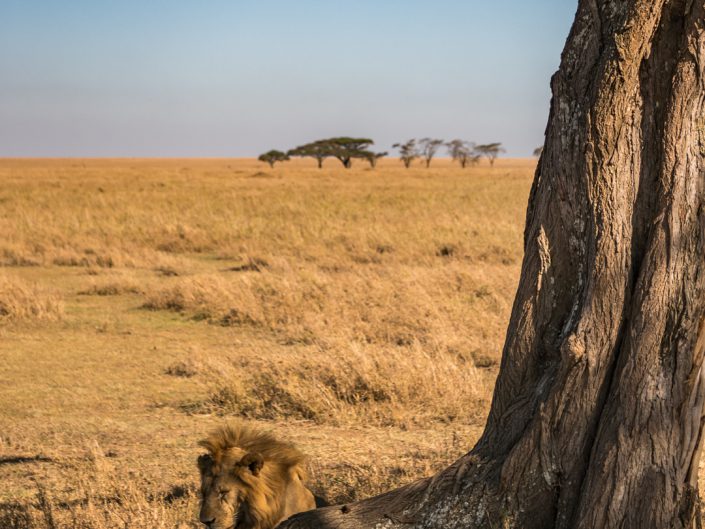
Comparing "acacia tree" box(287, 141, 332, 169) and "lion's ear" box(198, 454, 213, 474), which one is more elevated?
"acacia tree" box(287, 141, 332, 169)

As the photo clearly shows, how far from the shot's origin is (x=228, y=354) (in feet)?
29.0

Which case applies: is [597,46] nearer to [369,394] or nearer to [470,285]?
[369,394]

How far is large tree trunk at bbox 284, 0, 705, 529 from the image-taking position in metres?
3.54

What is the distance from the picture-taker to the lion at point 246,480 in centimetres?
381

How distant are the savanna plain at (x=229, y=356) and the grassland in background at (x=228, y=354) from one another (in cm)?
2

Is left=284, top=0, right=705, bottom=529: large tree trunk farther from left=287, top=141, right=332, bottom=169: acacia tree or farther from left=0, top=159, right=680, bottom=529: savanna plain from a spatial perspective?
left=287, top=141, right=332, bottom=169: acacia tree

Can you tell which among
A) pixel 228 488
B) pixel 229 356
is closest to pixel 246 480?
pixel 228 488

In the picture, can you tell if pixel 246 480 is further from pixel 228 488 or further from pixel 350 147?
pixel 350 147

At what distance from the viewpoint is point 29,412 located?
23.8 feet

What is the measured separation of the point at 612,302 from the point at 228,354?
5.69 m

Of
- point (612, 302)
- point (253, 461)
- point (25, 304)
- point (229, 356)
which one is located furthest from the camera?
point (25, 304)

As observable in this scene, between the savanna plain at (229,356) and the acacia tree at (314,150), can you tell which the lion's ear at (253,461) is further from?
the acacia tree at (314,150)

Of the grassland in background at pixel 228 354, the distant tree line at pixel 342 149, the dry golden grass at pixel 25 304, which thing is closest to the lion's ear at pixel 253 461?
the grassland in background at pixel 228 354

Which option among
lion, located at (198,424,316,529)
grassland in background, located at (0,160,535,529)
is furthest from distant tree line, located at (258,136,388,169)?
lion, located at (198,424,316,529)
